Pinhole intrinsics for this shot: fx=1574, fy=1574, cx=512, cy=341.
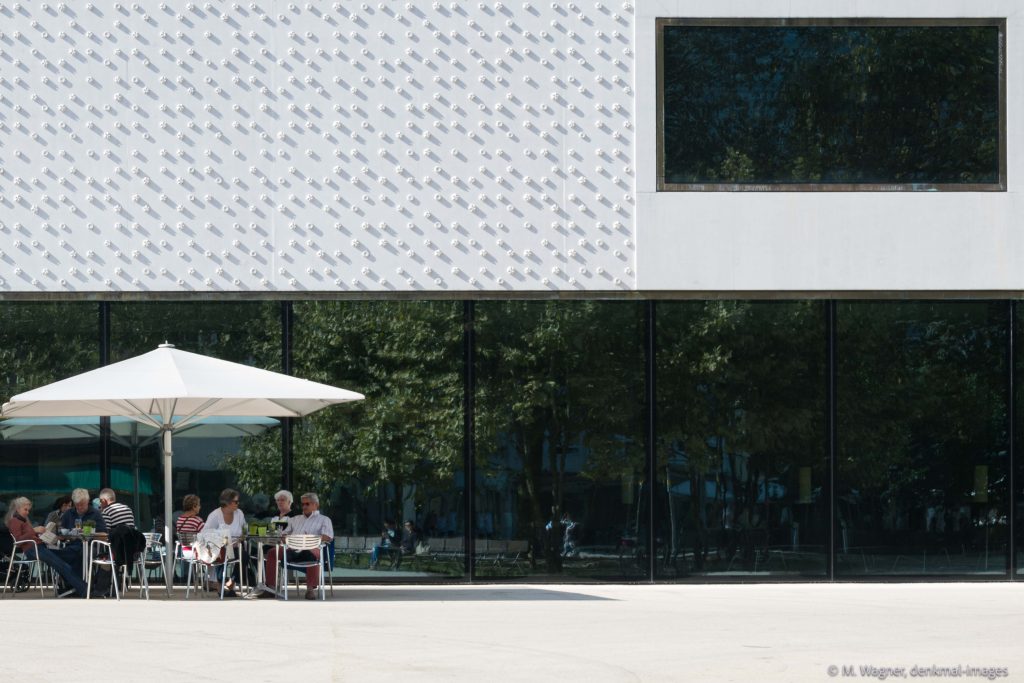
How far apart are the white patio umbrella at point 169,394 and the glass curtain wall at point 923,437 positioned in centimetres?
665

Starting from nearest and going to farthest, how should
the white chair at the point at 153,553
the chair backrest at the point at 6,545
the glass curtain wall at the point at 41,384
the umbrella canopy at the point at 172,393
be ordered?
the umbrella canopy at the point at 172,393, the white chair at the point at 153,553, the chair backrest at the point at 6,545, the glass curtain wall at the point at 41,384

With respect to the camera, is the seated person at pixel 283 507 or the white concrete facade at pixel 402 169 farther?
the white concrete facade at pixel 402 169

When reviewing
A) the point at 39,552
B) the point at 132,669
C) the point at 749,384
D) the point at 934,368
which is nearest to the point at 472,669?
the point at 132,669

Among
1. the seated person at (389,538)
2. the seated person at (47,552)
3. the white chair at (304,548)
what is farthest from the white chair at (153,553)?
the seated person at (389,538)

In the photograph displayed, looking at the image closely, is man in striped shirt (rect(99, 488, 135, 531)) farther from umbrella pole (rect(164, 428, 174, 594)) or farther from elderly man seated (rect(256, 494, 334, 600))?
elderly man seated (rect(256, 494, 334, 600))

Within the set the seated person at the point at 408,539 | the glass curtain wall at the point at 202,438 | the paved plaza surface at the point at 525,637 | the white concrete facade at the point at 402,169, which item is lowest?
the paved plaza surface at the point at 525,637

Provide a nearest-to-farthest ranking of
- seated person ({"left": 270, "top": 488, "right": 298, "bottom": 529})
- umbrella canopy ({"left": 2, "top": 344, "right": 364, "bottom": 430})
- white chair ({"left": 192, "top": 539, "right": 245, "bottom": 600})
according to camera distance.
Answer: umbrella canopy ({"left": 2, "top": 344, "right": 364, "bottom": 430})
white chair ({"left": 192, "top": 539, "right": 245, "bottom": 600})
seated person ({"left": 270, "top": 488, "right": 298, "bottom": 529})

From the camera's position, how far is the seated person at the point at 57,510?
18.7 meters

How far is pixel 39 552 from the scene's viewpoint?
17.3 metres

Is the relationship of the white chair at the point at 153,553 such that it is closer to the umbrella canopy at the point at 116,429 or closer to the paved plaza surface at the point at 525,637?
the paved plaza surface at the point at 525,637

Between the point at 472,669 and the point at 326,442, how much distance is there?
911 centimetres

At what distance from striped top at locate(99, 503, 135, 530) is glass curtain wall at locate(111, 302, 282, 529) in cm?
153

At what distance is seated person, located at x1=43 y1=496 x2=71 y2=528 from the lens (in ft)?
61.4

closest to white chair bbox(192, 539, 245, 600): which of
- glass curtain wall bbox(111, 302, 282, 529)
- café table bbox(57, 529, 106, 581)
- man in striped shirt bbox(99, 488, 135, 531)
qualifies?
man in striped shirt bbox(99, 488, 135, 531)
